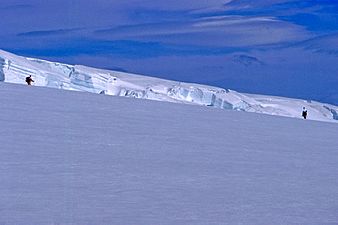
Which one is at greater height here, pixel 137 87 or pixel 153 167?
pixel 137 87

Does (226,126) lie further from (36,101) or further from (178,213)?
(178,213)

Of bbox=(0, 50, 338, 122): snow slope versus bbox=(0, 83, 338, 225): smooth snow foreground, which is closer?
bbox=(0, 83, 338, 225): smooth snow foreground

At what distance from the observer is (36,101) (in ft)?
21.6

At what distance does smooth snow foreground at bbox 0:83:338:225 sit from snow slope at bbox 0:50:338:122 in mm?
11652

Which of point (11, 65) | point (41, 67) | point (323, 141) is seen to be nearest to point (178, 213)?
point (323, 141)

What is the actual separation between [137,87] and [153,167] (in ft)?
76.1

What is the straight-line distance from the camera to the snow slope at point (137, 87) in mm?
19656

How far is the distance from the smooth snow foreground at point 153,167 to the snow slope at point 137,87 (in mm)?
11652

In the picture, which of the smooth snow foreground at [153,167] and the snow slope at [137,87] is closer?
the smooth snow foreground at [153,167]

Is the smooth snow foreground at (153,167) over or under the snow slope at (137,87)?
under

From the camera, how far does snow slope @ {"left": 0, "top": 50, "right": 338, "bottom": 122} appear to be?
64.5ft

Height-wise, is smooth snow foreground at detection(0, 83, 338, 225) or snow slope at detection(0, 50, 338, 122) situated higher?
snow slope at detection(0, 50, 338, 122)

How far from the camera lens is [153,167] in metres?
3.80

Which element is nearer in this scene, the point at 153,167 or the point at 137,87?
the point at 153,167
